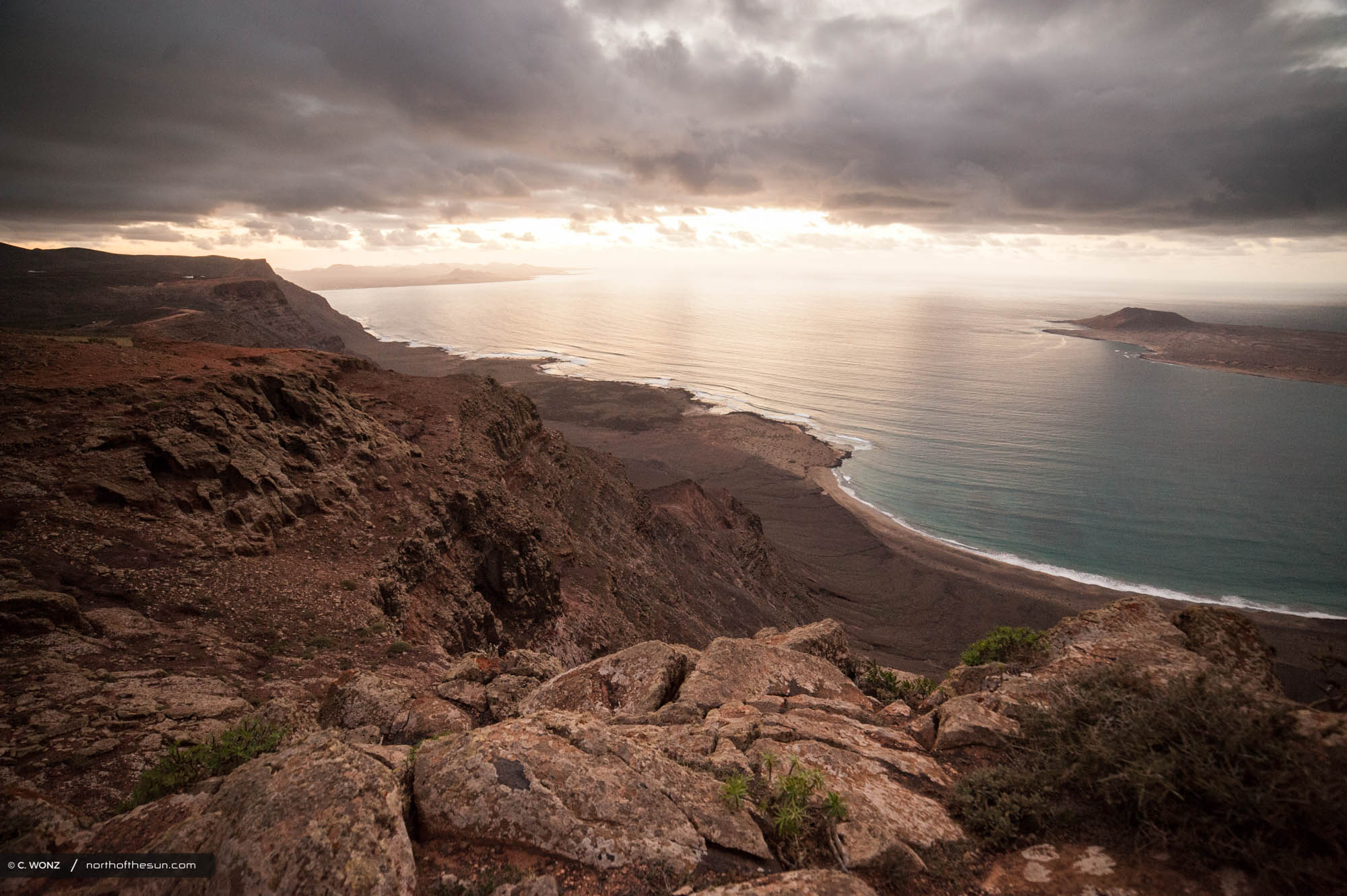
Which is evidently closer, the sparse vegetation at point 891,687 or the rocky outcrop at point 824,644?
the sparse vegetation at point 891,687

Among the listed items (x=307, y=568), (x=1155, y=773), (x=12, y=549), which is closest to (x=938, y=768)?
(x=1155, y=773)

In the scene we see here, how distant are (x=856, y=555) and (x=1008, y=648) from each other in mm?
34461

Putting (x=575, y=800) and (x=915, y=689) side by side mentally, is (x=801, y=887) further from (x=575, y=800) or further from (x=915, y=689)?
(x=915, y=689)

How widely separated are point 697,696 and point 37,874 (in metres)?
7.74

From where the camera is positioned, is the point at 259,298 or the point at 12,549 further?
the point at 259,298

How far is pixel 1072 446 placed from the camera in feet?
232

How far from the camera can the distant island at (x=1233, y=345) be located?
12256 cm

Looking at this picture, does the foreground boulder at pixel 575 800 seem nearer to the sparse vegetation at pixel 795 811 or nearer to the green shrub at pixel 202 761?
the sparse vegetation at pixel 795 811

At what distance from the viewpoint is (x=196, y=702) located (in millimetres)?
8805

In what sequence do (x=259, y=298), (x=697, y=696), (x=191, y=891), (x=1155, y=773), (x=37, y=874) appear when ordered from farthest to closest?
(x=259, y=298) → (x=697, y=696) → (x=1155, y=773) → (x=37, y=874) → (x=191, y=891)

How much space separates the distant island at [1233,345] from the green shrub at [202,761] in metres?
174

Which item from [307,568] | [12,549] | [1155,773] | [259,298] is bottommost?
[307,568]

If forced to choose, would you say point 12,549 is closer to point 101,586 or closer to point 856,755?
point 101,586

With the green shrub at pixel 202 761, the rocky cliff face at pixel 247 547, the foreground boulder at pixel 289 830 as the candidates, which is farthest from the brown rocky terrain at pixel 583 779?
the green shrub at pixel 202 761
